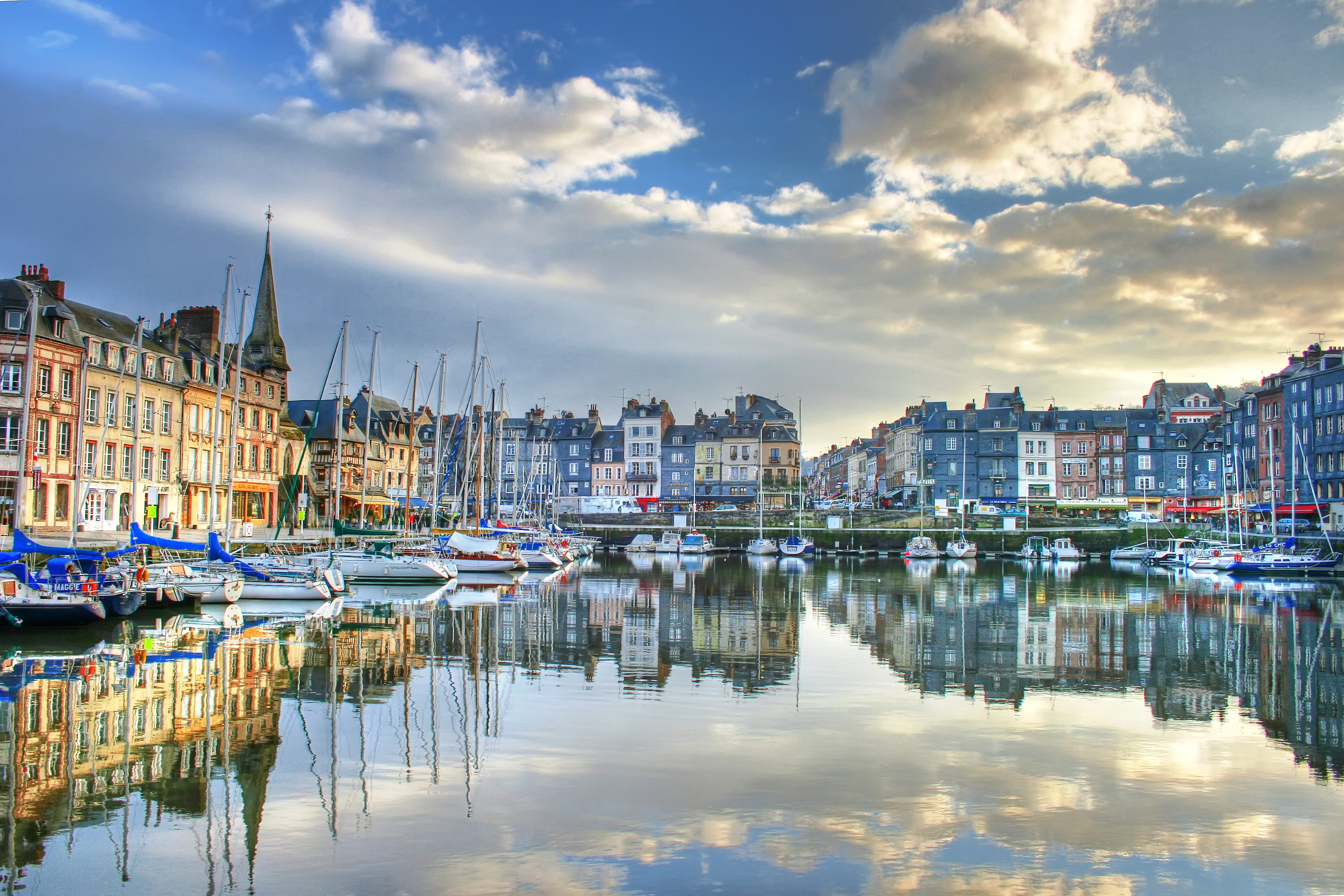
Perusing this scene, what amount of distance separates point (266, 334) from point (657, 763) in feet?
179

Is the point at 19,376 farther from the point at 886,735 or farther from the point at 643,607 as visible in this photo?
the point at 886,735

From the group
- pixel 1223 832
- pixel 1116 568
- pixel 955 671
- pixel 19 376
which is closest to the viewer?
pixel 1223 832

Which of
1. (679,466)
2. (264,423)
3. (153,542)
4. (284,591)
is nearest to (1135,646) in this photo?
(284,591)

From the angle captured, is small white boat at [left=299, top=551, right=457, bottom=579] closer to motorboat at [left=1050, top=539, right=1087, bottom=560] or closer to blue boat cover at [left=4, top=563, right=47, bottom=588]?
blue boat cover at [left=4, top=563, right=47, bottom=588]

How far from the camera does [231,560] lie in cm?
3253

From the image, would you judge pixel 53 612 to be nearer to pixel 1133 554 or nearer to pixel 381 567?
pixel 381 567

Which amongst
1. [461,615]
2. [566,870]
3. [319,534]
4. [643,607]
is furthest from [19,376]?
[566,870]

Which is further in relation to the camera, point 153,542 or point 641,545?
point 641,545

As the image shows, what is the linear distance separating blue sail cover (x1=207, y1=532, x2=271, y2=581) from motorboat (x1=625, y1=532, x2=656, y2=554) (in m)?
54.1

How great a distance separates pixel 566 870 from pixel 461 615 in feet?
69.5

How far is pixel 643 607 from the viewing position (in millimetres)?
34312

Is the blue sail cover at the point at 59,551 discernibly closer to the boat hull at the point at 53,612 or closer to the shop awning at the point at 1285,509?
the boat hull at the point at 53,612

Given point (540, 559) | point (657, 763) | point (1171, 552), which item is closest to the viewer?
point (657, 763)

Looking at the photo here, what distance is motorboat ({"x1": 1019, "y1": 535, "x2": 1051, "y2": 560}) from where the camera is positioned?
259 ft
